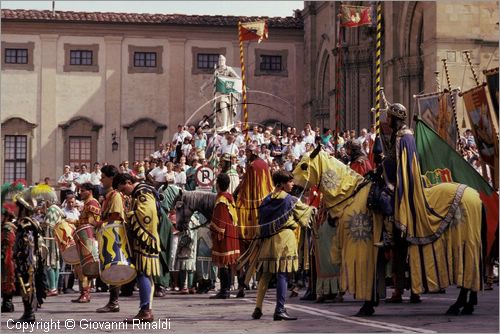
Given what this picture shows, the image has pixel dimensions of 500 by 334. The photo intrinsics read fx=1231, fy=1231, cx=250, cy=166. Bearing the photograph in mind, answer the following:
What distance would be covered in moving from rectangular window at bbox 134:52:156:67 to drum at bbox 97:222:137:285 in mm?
44180

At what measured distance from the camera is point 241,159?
2986 cm

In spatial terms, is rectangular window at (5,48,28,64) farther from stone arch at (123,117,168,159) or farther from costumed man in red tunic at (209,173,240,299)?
costumed man in red tunic at (209,173,240,299)

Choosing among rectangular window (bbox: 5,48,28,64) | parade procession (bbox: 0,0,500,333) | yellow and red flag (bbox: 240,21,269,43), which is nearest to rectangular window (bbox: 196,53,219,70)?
rectangular window (bbox: 5,48,28,64)

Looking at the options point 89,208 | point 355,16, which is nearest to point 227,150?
point 89,208

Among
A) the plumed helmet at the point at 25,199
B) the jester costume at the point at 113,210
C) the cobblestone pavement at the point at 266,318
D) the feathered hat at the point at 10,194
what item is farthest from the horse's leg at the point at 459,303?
the feathered hat at the point at 10,194

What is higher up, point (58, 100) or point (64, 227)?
point (58, 100)

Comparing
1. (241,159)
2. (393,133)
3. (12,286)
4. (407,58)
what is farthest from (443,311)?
(407,58)

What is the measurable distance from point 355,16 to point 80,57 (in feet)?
65.8

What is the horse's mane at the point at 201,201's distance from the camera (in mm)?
18656

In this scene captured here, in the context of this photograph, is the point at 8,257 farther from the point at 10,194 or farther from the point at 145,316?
the point at 145,316

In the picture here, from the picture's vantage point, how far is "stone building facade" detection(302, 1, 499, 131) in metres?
37.3

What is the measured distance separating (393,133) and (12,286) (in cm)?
497

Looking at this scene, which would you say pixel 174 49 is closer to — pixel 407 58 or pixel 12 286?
pixel 407 58

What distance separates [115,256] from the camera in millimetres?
14688
